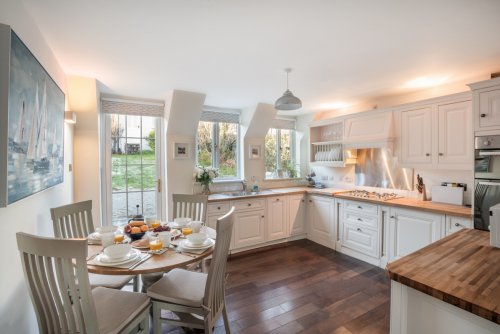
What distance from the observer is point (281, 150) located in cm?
482

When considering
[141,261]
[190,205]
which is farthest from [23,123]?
[190,205]

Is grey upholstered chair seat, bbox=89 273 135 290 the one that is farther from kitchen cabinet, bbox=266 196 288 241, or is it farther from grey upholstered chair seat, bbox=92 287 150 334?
kitchen cabinet, bbox=266 196 288 241

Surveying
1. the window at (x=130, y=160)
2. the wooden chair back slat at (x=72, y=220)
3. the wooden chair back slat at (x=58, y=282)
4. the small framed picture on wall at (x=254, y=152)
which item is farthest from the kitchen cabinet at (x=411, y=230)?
the wooden chair back slat at (x=72, y=220)

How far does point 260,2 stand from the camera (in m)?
1.40

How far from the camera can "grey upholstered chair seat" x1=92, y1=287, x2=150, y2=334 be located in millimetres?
1333

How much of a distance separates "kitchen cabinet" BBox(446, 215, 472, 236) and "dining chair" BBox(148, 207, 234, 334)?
2.31 metres

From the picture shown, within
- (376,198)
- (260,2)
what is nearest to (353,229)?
(376,198)

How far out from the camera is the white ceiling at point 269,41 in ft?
4.80

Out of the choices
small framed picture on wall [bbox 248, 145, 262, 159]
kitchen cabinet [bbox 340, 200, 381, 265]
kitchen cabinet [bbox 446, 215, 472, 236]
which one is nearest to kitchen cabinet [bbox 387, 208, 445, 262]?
kitchen cabinet [bbox 446, 215, 472, 236]

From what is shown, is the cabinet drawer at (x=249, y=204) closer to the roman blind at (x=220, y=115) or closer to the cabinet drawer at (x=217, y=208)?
the cabinet drawer at (x=217, y=208)

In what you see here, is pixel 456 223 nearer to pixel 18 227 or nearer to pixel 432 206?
pixel 432 206

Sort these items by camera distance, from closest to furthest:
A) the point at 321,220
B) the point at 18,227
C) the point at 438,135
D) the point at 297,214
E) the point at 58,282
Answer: the point at 58,282
the point at 18,227
the point at 438,135
the point at 321,220
the point at 297,214

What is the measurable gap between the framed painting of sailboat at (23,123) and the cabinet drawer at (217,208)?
1.83 meters

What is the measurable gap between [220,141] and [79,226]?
247 cm
